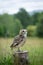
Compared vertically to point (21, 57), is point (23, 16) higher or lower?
lower

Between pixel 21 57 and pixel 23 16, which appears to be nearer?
pixel 21 57

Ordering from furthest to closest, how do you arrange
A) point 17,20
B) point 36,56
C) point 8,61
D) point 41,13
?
point 41,13 < point 17,20 < point 36,56 < point 8,61

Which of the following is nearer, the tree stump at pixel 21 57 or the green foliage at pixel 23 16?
the tree stump at pixel 21 57

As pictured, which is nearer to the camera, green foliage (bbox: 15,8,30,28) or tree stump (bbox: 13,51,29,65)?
tree stump (bbox: 13,51,29,65)

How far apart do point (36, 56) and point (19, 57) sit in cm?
179

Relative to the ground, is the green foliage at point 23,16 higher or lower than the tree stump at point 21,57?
lower

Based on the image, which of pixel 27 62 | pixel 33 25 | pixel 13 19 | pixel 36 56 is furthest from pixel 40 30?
pixel 27 62

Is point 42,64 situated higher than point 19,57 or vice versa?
point 19,57

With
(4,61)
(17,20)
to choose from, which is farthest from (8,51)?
(17,20)

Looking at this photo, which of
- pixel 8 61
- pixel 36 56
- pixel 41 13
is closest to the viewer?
pixel 8 61

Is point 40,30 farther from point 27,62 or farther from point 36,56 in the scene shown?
point 27,62

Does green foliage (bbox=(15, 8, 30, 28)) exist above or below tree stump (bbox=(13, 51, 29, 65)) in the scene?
below

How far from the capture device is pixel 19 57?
459 centimetres

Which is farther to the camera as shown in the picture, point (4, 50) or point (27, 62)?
point (4, 50)
